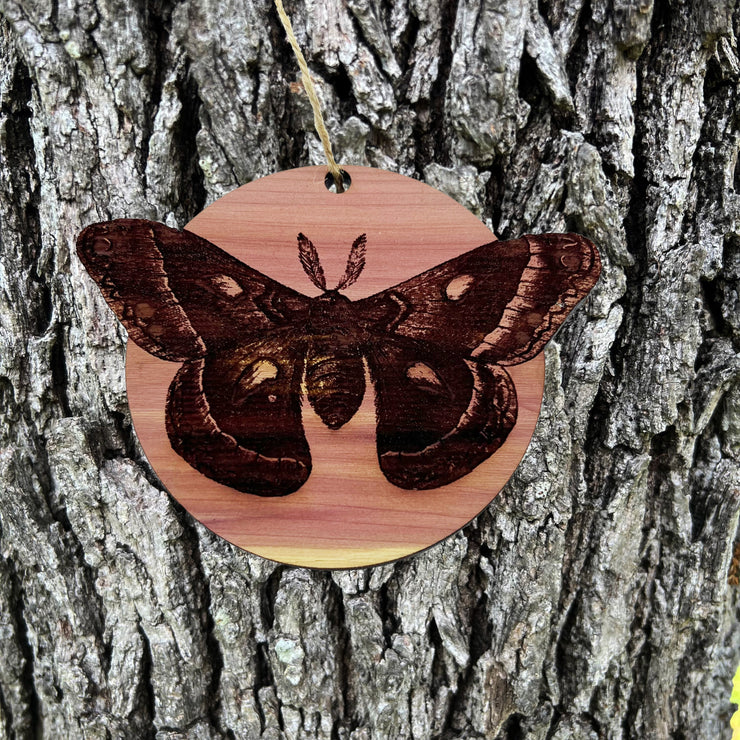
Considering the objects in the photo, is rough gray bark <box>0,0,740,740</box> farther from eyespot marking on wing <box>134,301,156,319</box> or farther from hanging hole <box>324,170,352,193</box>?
eyespot marking on wing <box>134,301,156,319</box>

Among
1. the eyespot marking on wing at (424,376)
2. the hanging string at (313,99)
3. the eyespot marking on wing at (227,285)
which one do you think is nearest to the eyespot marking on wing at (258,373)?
the eyespot marking on wing at (227,285)

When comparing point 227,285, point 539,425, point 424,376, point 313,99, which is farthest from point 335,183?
point 539,425

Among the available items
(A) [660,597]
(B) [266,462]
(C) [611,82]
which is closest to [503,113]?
(C) [611,82]

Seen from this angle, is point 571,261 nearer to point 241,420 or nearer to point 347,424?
point 347,424

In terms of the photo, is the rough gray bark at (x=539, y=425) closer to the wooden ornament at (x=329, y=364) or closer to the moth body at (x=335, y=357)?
the wooden ornament at (x=329, y=364)

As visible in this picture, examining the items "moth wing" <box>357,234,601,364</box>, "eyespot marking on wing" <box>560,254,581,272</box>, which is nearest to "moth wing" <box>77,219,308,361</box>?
"moth wing" <box>357,234,601,364</box>

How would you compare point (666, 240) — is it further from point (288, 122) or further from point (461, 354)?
point (288, 122)
